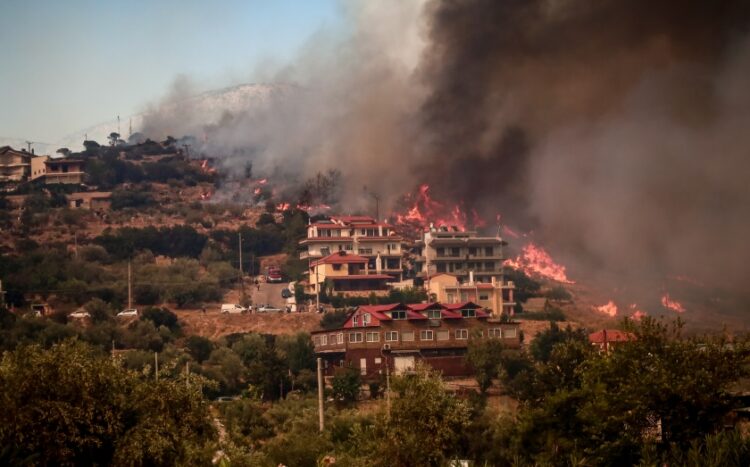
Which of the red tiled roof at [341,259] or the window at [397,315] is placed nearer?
the window at [397,315]

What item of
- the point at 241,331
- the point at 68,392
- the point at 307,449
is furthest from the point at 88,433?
the point at 241,331

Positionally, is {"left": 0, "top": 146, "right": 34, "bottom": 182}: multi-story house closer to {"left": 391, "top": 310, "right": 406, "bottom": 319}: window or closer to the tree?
{"left": 391, "top": 310, "right": 406, "bottom": 319}: window

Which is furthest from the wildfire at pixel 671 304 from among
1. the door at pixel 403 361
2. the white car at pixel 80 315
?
the white car at pixel 80 315

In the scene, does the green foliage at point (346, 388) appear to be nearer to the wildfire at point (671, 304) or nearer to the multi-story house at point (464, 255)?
the wildfire at point (671, 304)

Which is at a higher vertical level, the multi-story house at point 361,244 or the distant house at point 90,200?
the distant house at point 90,200

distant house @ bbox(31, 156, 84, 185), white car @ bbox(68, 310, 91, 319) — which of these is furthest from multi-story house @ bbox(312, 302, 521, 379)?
distant house @ bbox(31, 156, 84, 185)

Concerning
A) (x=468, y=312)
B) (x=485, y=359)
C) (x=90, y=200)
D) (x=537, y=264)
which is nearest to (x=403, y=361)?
(x=485, y=359)
